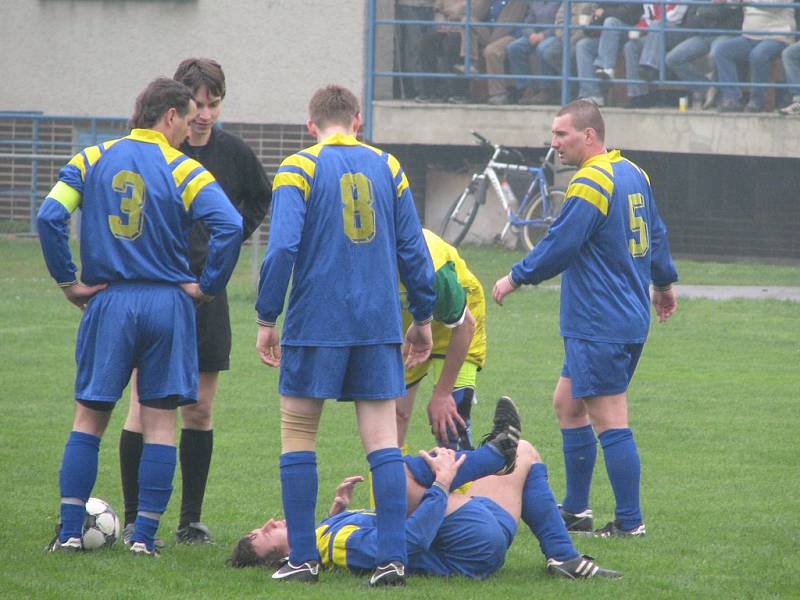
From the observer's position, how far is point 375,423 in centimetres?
571

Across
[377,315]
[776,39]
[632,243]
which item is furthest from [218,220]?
[776,39]

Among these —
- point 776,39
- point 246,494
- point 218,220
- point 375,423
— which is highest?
point 776,39

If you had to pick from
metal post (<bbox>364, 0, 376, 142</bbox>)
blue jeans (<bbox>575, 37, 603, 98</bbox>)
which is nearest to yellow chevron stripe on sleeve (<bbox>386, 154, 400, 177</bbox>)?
blue jeans (<bbox>575, 37, 603, 98</bbox>)

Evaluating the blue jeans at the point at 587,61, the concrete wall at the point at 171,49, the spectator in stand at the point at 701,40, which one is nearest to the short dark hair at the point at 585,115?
the spectator in stand at the point at 701,40

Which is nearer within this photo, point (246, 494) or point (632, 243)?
point (632, 243)

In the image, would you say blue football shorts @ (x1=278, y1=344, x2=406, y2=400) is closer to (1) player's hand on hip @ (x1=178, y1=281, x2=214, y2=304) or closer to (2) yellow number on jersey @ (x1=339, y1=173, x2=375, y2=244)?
(2) yellow number on jersey @ (x1=339, y1=173, x2=375, y2=244)

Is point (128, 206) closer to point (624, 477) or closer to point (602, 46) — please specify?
point (624, 477)

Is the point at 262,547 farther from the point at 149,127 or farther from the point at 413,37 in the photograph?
the point at 413,37

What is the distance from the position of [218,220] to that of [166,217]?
22 centimetres

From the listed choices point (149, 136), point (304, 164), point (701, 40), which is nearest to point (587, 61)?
point (701, 40)

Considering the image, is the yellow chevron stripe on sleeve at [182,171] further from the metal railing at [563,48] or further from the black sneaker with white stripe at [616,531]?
the metal railing at [563,48]

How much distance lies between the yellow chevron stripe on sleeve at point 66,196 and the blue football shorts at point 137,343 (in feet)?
1.23

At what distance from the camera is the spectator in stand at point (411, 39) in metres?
21.9

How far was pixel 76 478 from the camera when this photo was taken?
603 cm
